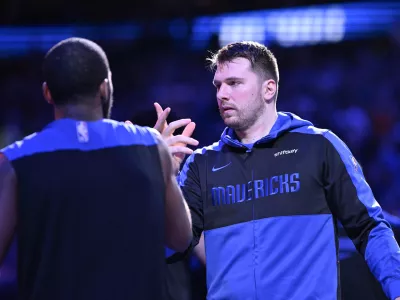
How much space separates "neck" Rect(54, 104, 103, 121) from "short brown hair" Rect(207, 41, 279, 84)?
115 centimetres

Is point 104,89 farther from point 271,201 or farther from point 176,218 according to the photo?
point 271,201

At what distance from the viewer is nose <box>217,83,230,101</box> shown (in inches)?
131

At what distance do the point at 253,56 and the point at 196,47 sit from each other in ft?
28.6

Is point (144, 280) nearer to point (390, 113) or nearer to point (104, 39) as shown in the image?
point (390, 113)

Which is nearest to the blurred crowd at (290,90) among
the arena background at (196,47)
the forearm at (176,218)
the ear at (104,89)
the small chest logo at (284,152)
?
the arena background at (196,47)

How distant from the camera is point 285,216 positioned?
Answer: 3139 mm

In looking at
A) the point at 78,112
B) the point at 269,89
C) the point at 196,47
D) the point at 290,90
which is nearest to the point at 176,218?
the point at 78,112

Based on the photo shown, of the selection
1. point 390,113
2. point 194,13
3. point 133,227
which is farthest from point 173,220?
point 194,13

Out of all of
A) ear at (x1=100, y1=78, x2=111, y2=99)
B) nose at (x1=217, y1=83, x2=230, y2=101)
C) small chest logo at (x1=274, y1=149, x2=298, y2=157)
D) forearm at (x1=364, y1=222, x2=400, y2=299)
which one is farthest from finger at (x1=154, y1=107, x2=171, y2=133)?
forearm at (x1=364, y1=222, x2=400, y2=299)

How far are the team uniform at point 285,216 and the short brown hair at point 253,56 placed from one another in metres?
0.29

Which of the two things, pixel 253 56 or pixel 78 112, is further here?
pixel 253 56

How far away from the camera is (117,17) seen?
12203mm

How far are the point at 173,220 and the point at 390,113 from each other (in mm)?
8296

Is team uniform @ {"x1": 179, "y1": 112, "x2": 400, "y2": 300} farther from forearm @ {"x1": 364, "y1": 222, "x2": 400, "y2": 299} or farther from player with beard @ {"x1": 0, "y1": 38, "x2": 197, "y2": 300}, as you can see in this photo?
player with beard @ {"x1": 0, "y1": 38, "x2": 197, "y2": 300}
